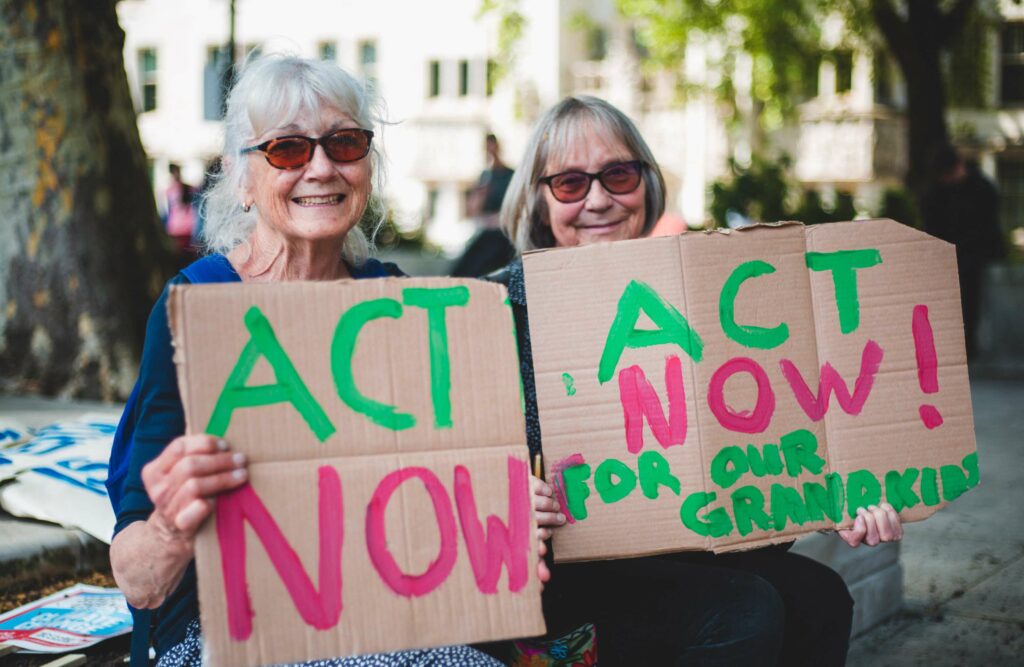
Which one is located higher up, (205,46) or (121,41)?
(205,46)

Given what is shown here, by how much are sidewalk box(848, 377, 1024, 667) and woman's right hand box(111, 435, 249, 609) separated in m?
2.34

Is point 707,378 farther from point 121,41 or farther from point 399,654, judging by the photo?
point 121,41

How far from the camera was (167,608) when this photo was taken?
6.70 feet

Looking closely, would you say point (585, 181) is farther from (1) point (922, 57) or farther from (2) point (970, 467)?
(1) point (922, 57)

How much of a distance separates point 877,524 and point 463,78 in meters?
24.6

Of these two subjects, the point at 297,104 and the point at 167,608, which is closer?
the point at 167,608

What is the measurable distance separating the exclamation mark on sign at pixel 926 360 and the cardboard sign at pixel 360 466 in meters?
0.85

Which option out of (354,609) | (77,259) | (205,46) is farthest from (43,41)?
(205,46)

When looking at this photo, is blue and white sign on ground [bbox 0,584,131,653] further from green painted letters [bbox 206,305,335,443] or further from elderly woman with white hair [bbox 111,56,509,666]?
green painted letters [bbox 206,305,335,443]

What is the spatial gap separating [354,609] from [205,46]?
27.7m

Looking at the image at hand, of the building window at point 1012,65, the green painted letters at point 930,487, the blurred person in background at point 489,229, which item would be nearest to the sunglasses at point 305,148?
the green painted letters at point 930,487

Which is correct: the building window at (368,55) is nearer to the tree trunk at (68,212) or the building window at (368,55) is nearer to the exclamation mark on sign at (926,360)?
the tree trunk at (68,212)

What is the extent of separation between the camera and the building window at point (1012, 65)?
2277 centimetres

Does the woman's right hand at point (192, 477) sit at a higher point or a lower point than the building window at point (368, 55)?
lower
